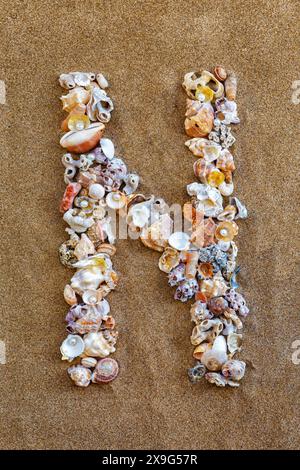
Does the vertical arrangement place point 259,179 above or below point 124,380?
above

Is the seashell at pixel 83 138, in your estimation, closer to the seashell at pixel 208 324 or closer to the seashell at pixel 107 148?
the seashell at pixel 107 148

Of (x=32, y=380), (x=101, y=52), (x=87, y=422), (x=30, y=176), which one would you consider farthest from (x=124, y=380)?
(x=101, y=52)

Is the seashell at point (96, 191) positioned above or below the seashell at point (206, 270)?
above

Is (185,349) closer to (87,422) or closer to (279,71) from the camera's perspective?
(87,422)

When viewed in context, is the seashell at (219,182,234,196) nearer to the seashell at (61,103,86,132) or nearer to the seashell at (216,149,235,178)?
the seashell at (216,149,235,178)

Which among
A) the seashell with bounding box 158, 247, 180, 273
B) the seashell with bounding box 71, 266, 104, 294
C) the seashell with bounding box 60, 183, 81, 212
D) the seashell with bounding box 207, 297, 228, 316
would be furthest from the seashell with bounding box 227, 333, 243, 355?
the seashell with bounding box 60, 183, 81, 212

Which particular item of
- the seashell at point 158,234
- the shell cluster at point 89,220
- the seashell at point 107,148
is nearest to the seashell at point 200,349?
the shell cluster at point 89,220

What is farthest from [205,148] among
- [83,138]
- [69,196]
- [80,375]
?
[80,375]
